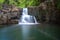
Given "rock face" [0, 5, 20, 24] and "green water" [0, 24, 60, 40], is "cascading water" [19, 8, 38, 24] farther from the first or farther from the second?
"green water" [0, 24, 60, 40]

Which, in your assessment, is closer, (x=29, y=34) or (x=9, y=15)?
(x=29, y=34)

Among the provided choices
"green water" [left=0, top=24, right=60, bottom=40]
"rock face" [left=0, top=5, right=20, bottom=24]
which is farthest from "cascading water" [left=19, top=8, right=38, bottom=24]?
"green water" [left=0, top=24, right=60, bottom=40]

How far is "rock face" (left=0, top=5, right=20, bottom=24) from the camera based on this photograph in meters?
21.9

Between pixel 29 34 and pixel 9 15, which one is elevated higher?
pixel 9 15

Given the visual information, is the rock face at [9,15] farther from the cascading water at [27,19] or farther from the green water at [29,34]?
the green water at [29,34]

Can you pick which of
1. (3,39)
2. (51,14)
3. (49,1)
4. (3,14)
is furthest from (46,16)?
(3,39)

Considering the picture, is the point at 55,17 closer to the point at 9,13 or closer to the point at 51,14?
the point at 51,14

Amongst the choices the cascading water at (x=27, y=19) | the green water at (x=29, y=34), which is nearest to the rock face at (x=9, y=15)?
the cascading water at (x=27, y=19)

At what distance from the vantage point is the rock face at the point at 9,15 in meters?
21.9

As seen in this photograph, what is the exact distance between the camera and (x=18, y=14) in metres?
24.4

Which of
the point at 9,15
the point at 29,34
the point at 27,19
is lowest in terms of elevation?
the point at 29,34

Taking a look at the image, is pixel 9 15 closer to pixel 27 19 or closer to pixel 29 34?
pixel 27 19

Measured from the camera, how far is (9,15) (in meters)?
22.7

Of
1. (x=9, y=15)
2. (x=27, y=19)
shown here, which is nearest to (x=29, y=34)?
(x=9, y=15)
